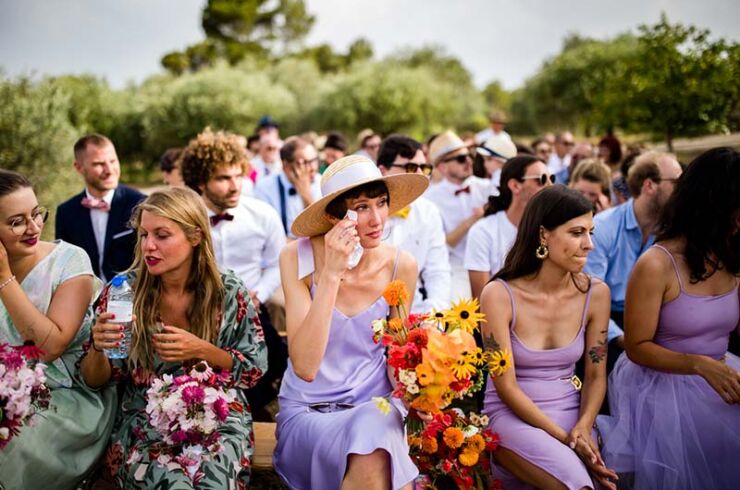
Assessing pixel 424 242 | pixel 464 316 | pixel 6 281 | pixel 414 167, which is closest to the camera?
pixel 464 316

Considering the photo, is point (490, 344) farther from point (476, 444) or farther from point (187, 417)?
point (187, 417)

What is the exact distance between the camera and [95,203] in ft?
17.0

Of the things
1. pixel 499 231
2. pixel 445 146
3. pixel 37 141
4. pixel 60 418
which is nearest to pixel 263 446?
pixel 60 418

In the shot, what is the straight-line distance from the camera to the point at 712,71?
397 inches

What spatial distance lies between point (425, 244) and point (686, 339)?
216 centimetres

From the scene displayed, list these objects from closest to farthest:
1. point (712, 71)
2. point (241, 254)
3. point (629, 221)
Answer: point (629, 221) → point (241, 254) → point (712, 71)

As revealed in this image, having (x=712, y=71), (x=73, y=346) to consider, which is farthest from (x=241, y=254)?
(x=712, y=71)

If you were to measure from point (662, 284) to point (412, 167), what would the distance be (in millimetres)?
2561

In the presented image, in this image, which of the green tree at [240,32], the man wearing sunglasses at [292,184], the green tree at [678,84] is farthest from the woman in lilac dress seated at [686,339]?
the green tree at [240,32]

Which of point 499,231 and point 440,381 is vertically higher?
point 499,231

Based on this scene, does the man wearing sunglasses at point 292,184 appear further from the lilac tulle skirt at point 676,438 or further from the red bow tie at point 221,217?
the lilac tulle skirt at point 676,438

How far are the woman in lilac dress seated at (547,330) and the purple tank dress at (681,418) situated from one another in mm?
232

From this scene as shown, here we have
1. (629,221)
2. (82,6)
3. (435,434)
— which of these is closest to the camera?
(435,434)

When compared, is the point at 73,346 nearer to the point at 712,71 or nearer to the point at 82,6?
the point at 712,71
